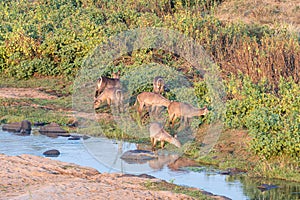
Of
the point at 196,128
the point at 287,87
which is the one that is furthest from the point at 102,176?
the point at 287,87

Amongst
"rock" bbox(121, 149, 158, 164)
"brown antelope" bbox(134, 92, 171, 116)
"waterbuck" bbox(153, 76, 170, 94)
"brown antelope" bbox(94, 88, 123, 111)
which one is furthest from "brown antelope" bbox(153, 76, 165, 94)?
"rock" bbox(121, 149, 158, 164)

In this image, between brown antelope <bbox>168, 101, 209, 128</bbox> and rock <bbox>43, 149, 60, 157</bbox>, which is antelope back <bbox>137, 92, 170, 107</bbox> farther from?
rock <bbox>43, 149, 60, 157</bbox>

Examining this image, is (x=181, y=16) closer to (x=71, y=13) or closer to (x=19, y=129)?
(x=71, y=13)

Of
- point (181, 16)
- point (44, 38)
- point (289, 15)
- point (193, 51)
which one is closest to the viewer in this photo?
point (193, 51)

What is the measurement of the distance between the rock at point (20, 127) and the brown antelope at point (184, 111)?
2709mm

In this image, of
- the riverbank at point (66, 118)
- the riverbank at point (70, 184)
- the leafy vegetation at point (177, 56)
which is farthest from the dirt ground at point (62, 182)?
the leafy vegetation at point (177, 56)

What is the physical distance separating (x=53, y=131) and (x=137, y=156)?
2544mm

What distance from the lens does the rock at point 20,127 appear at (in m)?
12.6

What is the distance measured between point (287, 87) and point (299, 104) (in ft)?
3.36

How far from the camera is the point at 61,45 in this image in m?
18.0

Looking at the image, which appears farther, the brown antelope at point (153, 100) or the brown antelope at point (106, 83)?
the brown antelope at point (106, 83)

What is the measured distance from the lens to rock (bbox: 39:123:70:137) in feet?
41.2

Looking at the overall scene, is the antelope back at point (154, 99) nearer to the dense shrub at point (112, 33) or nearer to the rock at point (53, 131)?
the rock at point (53, 131)

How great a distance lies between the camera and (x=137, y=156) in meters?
10.7
